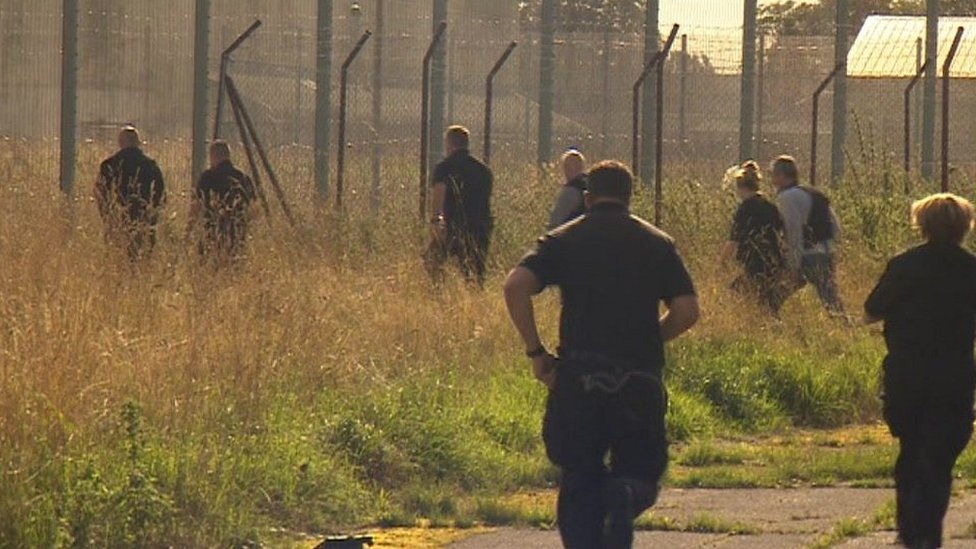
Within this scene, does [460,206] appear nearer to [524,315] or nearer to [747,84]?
[747,84]

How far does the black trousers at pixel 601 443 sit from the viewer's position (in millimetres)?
8328

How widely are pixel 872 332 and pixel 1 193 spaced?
652cm

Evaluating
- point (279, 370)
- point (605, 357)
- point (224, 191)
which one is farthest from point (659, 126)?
point (605, 357)

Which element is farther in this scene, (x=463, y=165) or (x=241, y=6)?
(x=241, y=6)

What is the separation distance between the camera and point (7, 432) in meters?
9.27

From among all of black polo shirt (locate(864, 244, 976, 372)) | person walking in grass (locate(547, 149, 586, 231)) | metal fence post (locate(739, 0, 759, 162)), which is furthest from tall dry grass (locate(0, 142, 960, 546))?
metal fence post (locate(739, 0, 759, 162))

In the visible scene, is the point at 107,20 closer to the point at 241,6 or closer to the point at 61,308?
the point at 241,6

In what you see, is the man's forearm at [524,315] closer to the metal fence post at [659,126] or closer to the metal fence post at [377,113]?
the metal fence post at [659,126]

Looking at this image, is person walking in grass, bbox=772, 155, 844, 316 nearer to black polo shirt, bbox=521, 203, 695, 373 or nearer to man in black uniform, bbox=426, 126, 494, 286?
man in black uniform, bbox=426, 126, 494, 286

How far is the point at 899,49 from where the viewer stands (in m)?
37.6

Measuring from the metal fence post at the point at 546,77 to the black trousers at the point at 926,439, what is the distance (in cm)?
1228

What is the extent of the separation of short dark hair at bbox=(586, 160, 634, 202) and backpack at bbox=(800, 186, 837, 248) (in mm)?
8948

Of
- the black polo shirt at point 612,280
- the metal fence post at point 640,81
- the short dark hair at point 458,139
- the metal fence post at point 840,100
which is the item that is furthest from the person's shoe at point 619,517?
the metal fence post at point 840,100

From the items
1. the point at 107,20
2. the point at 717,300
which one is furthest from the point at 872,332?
the point at 107,20
